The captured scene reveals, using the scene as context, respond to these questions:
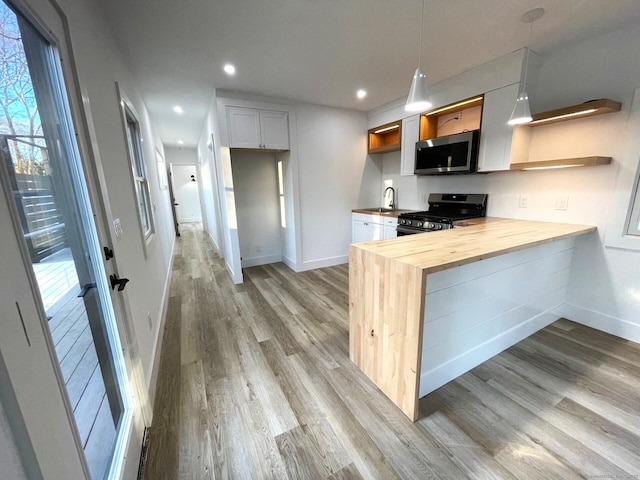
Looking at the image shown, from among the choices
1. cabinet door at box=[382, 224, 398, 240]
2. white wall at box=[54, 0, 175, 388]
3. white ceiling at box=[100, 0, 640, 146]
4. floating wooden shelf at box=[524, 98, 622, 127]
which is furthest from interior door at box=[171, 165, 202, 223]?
floating wooden shelf at box=[524, 98, 622, 127]

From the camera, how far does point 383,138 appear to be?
4.52 meters

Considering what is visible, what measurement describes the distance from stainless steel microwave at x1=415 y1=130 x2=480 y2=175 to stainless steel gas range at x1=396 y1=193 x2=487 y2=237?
0.41 metres

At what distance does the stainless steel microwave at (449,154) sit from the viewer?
2.85 meters

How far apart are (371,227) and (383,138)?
1660 mm

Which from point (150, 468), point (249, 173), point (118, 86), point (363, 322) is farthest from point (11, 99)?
point (249, 173)

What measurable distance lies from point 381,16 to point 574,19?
151 cm

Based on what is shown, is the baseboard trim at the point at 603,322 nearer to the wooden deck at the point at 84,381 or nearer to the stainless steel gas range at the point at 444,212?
the stainless steel gas range at the point at 444,212

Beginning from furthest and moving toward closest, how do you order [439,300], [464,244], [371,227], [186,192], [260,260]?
[186,192] < [260,260] < [371,227] < [464,244] < [439,300]

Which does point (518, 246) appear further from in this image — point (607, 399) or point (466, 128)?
point (466, 128)

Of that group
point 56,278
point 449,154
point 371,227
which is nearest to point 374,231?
point 371,227

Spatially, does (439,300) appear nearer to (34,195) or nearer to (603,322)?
(34,195)

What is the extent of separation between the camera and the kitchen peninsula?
4.87 feet

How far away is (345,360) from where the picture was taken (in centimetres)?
209

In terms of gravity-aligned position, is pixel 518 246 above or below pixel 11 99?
below
